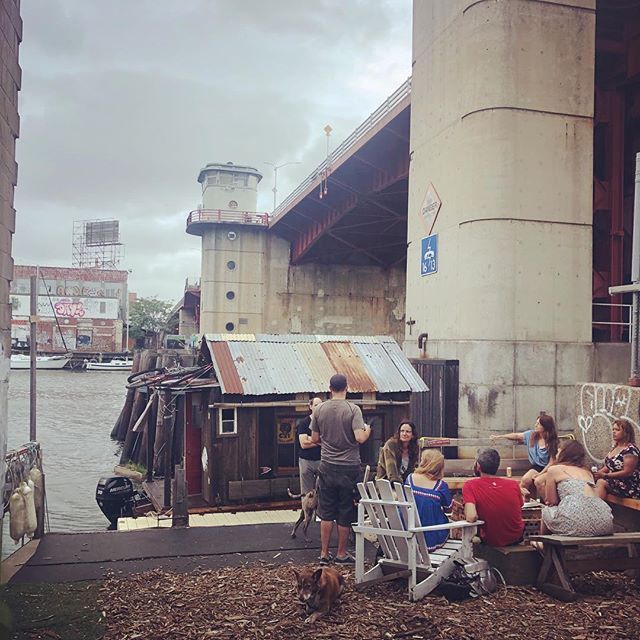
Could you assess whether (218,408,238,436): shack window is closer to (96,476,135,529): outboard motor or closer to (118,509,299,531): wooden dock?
(118,509,299,531): wooden dock

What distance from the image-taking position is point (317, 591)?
17.6ft

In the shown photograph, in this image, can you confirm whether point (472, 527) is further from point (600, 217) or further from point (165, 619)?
point (600, 217)

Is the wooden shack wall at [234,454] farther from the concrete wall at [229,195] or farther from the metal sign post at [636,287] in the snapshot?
the concrete wall at [229,195]

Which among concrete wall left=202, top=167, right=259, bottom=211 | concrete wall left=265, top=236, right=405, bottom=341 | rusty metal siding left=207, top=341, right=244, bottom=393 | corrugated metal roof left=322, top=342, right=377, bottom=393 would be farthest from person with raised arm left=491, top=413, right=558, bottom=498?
concrete wall left=202, top=167, right=259, bottom=211

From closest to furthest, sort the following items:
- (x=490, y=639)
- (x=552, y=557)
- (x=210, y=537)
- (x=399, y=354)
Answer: (x=490, y=639)
(x=552, y=557)
(x=210, y=537)
(x=399, y=354)

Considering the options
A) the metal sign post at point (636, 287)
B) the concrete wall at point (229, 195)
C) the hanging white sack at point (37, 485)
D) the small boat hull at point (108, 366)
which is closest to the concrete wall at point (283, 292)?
the concrete wall at point (229, 195)

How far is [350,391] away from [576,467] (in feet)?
23.9

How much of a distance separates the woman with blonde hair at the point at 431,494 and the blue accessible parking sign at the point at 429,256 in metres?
12.5

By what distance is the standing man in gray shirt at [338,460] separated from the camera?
7.09 meters

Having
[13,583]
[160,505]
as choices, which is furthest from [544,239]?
[13,583]

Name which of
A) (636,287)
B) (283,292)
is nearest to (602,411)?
(636,287)

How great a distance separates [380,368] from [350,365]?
670 millimetres

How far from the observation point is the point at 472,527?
19.5 feet

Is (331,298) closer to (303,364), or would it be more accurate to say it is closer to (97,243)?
(303,364)
